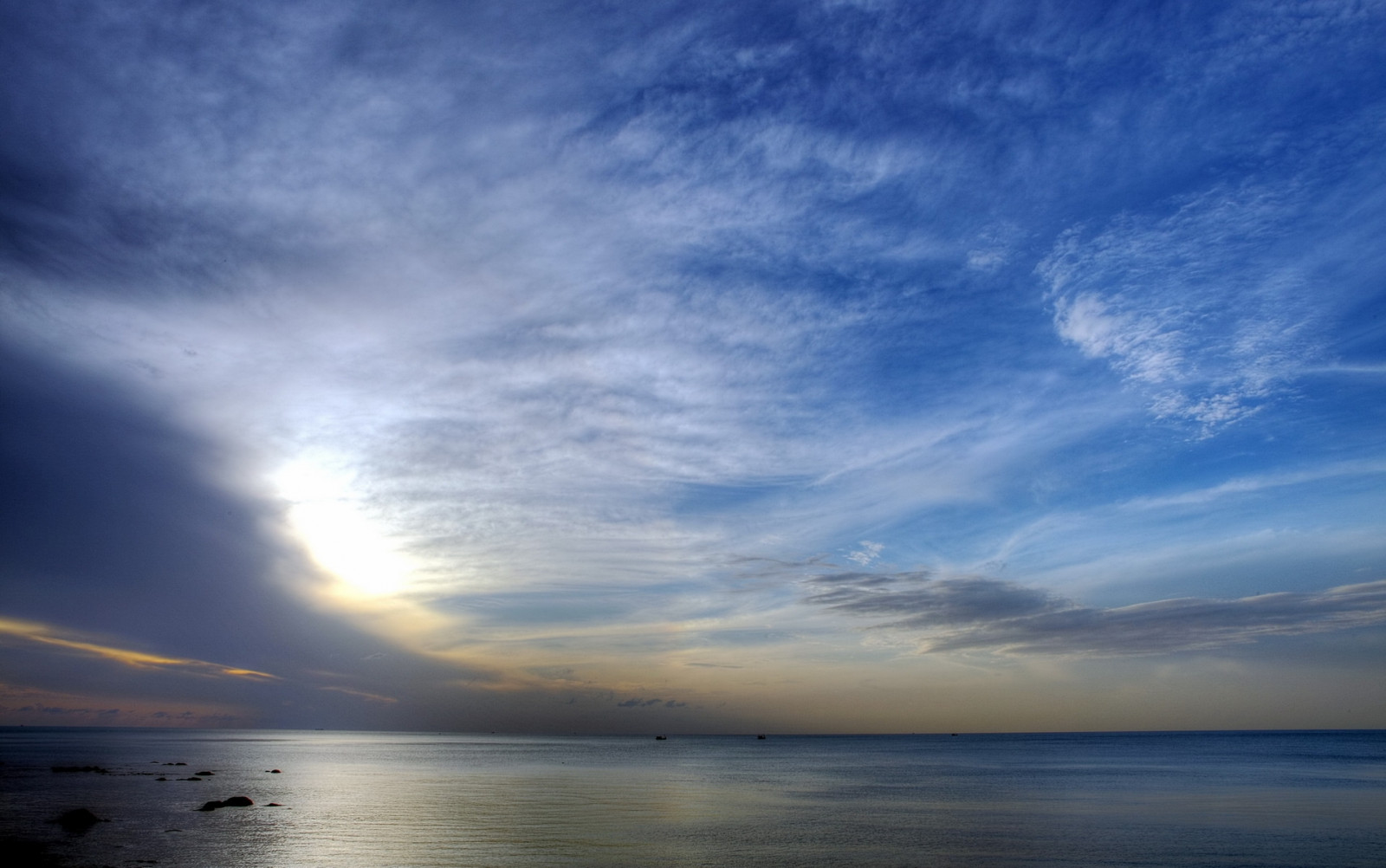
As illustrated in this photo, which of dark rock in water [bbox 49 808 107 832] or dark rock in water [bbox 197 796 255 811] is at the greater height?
dark rock in water [bbox 49 808 107 832]

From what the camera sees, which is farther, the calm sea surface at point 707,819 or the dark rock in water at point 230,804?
the dark rock in water at point 230,804

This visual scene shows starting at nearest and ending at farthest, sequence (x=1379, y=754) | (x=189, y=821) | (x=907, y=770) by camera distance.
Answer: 1. (x=189, y=821)
2. (x=907, y=770)
3. (x=1379, y=754)

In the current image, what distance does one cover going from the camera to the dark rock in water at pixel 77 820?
54.0 m

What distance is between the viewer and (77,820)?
56.1 metres

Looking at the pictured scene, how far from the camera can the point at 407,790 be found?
300 ft

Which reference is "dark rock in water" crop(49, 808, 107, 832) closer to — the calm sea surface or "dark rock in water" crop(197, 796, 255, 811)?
the calm sea surface

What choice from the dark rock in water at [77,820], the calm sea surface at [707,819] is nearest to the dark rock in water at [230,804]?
the calm sea surface at [707,819]

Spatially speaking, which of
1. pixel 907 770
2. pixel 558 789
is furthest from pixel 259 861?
pixel 907 770

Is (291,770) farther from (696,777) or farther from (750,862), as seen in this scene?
(750,862)

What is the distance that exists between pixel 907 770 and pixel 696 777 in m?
49.3

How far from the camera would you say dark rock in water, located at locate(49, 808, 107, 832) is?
5403 cm

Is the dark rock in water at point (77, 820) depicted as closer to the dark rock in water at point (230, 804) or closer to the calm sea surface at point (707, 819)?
the calm sea surface at point (707, 819)

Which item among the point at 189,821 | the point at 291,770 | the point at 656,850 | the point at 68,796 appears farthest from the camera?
the point at 291,770

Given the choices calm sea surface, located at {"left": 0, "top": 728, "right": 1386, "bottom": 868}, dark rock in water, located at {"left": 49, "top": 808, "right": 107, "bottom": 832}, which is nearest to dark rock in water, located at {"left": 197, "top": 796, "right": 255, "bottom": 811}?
calm sea surface, located at {"left": 0, "top": 728, "right": 1386, "bottom": 868}
